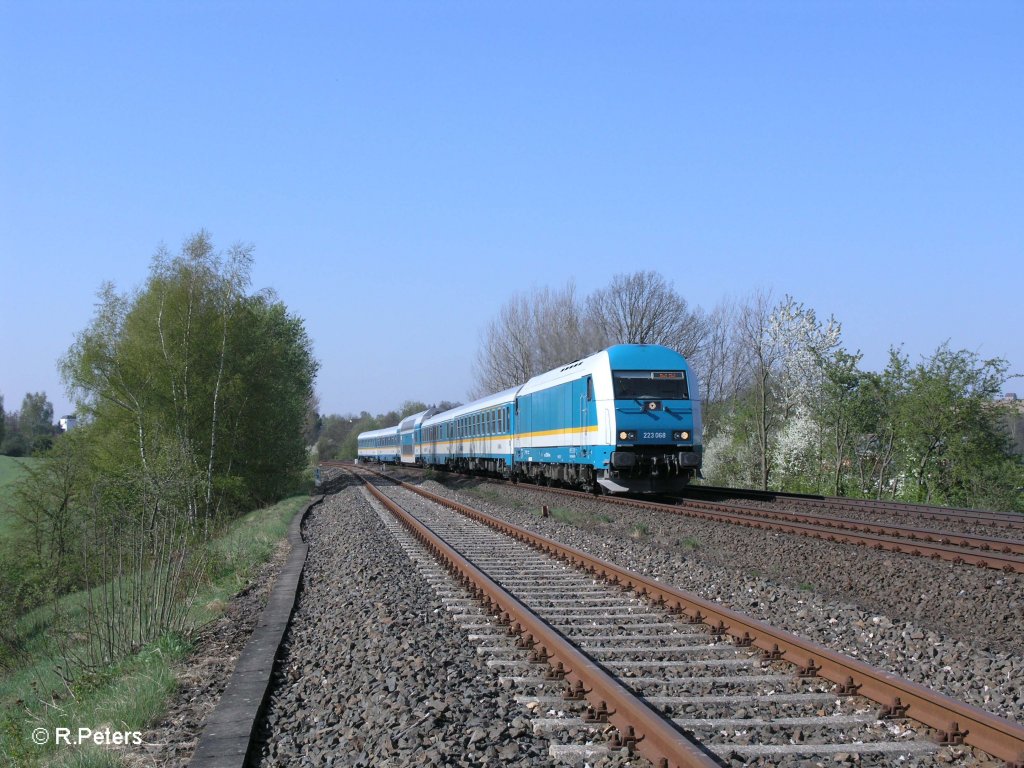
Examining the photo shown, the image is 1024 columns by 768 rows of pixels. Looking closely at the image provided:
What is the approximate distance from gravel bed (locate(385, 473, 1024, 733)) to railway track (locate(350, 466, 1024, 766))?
72 cm

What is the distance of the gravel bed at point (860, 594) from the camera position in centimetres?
601

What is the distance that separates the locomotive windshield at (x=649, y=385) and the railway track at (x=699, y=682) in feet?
34.0

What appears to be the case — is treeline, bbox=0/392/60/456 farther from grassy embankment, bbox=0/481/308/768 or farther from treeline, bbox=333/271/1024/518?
grassy embankment, bbox=0/481/308/768

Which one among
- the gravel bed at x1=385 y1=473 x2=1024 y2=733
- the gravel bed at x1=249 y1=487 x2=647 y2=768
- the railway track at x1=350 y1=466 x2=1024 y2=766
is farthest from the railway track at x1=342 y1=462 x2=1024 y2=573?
the gravel bed at x1=249 y1=487 x2=647 y2=768

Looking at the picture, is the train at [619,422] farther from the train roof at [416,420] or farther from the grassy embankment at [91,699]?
the train roof at [416,420]

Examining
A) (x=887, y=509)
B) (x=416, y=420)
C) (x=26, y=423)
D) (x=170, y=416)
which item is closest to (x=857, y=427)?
(x=887, y=509)

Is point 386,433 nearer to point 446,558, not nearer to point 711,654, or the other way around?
point 446,558

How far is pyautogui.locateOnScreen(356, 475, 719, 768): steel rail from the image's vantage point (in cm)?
406

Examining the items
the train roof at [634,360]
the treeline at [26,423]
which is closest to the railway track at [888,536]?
the train roof at [634,360]

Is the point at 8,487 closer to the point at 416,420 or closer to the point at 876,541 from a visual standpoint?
the point at 876,541

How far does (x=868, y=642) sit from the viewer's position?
677 cm

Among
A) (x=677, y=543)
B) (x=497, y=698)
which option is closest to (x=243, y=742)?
(x=497, y=698)

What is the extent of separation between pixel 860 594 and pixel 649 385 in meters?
10.3

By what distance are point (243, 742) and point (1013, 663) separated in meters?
4.83
